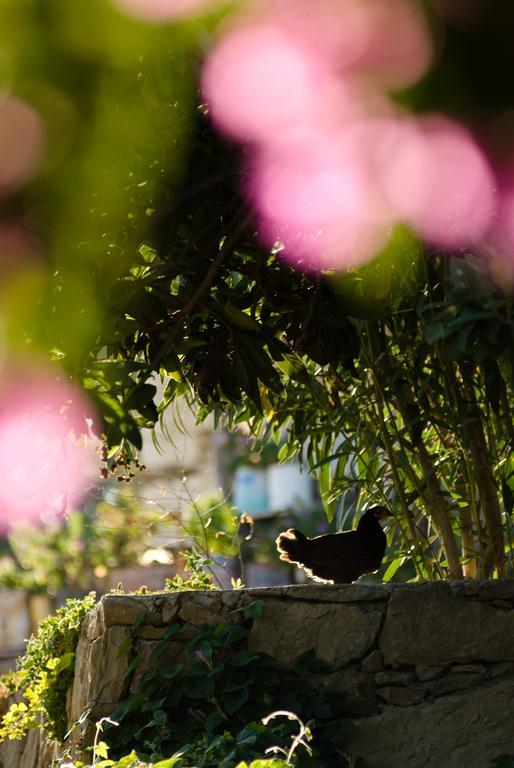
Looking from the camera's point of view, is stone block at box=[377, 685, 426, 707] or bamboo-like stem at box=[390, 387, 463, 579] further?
bamboo-like stem at box=[390, 387, 463, 579]

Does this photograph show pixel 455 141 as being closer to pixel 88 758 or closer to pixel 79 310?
pixel 79 310

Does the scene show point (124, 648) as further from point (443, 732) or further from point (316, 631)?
point (443, 732)

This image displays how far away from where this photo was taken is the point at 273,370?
3.37 meters

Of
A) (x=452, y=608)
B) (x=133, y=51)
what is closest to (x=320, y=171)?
(x=133, y=51)

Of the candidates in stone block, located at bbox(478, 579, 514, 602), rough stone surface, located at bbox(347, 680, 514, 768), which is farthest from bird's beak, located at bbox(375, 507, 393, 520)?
rough stone surface, located at bbox(347, 680, 514, 768)

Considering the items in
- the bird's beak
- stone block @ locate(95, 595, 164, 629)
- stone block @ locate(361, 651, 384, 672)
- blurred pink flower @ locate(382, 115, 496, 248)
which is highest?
blurred pink flower @ locate(382, 115, 496, 248)

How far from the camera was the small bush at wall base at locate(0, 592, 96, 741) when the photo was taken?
430 cm

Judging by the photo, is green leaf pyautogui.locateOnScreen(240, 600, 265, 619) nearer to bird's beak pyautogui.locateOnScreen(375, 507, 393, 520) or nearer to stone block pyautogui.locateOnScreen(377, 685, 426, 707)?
stone block pyautogui.locateOnScreen(377, 685, 426, 707)

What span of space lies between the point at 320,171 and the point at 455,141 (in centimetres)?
51

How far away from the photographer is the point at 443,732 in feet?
11.5

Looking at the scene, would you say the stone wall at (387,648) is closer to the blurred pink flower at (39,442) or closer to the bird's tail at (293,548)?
the bird's tail at (293,548)

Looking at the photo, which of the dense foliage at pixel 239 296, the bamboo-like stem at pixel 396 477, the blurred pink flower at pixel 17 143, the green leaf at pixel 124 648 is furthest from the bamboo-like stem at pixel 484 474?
the blurred pink flower at pixel 17 143

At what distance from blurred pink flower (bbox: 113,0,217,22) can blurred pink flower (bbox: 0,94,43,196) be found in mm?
351

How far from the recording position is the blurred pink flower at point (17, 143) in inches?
81.3
